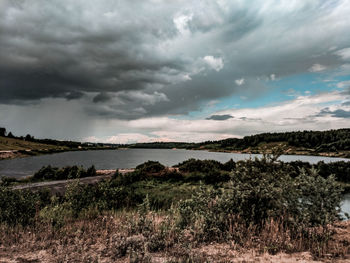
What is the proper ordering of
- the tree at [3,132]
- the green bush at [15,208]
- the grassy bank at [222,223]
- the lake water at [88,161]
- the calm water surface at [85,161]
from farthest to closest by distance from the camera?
the tree at [3,132] → the calm water surface at [85,161] → the lake water at [88,161] → the green bush at [15,208] → the grassy bank at [222,223]

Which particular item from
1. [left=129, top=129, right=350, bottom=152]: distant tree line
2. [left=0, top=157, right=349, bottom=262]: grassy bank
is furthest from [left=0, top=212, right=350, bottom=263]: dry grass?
[left=129, top=129, right=350, bottom=152]: distant tree line

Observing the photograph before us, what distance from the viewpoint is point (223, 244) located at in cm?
632

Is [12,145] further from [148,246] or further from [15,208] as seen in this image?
[148,246]

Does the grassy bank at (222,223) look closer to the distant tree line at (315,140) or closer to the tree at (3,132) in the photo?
the distant tree line at (315,140)

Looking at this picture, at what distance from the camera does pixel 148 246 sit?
5898 millimetres

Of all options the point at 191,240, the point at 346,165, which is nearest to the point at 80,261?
the point at 191,240

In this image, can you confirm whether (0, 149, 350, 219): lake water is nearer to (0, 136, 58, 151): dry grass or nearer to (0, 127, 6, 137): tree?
(0, 136, 58, 151): dry grass

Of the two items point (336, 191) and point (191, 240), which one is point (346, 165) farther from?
point (191, 240)

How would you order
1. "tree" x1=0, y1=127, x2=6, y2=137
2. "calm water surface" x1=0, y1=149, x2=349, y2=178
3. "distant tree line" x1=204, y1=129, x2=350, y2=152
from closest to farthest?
1. "calm water surface" x1=0, y1=149, x2=349, y2=178
2. "distant tree line" x1=204, y1=129, x2=350, y2=152
3. "tree" x1=0, y1=127, x2=6, y2=137

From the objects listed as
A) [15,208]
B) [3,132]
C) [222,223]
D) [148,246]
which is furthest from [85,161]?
[3,132]

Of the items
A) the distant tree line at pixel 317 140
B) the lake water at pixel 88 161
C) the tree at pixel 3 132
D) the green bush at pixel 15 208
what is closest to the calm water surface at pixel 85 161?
the lake water at pixel 88 161

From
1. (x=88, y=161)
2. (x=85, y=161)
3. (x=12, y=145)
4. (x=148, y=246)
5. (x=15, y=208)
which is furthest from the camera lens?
(x=12, y=145)

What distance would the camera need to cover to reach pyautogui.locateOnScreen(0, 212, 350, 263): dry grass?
17.5 feet

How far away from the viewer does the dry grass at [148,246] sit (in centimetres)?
533
